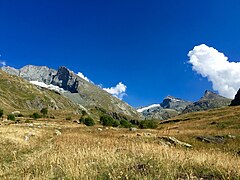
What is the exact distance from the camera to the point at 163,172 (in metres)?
8.40

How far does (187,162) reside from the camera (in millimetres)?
9961

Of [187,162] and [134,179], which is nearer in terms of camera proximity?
[134,179]

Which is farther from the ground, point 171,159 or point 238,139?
point 238,139

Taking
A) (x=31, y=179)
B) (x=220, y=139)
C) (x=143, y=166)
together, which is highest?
(x=220, y=139)

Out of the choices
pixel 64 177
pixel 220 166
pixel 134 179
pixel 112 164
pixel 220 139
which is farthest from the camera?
pixel 220 139

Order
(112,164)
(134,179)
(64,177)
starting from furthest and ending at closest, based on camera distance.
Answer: (112,164), (64,177), (134,179)

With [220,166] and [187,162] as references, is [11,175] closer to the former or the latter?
[187,162]

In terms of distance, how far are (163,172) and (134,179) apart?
94 cm

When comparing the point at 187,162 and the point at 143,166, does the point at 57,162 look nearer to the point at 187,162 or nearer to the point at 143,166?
the point at 143,166

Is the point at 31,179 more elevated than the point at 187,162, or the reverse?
the point at 187,162

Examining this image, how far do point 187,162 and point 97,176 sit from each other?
3305mm

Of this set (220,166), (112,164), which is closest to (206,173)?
(220,166)

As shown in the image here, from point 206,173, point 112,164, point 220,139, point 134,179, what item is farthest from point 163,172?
point 220,139

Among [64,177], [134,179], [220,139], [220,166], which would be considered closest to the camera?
[134,179]
